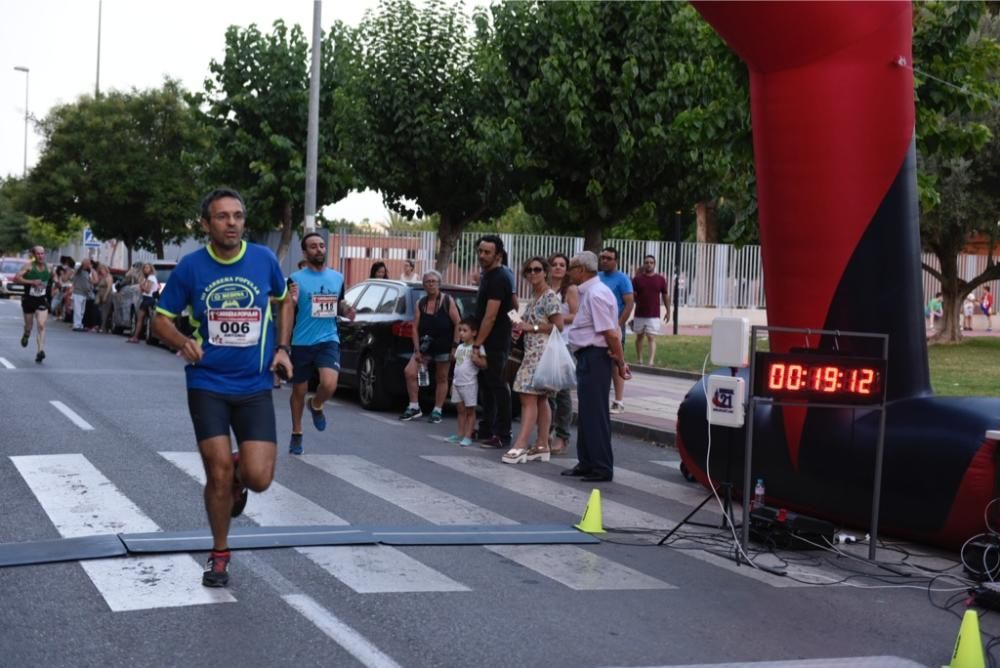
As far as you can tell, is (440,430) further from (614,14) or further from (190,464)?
(614,14)

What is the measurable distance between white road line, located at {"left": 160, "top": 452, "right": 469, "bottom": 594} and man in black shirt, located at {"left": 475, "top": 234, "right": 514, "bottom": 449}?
12.0 ft

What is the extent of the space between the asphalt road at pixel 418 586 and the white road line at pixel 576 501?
0.03 m

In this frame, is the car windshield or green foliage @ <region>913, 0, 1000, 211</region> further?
the car windshield

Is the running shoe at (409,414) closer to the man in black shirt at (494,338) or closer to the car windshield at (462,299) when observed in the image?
the car windshield at (462,299)

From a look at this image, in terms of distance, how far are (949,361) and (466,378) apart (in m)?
16.9

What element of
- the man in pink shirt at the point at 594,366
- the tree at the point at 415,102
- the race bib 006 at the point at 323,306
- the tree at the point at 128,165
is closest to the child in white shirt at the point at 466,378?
the race bib 006 at the point at 323,306

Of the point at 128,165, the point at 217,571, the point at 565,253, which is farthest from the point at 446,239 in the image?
the point at 217,571

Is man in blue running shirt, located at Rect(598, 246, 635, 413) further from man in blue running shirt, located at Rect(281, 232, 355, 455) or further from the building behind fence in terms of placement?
the building behind fence

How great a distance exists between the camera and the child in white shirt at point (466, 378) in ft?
41.0

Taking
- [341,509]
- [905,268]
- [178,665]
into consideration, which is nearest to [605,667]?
[178,665]

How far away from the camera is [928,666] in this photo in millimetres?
5637

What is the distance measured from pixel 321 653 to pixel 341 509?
11.1ft

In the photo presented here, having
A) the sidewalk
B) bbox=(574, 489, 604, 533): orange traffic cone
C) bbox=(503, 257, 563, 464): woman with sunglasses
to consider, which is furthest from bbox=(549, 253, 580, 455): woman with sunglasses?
bbox=(574, 489, 604, 533): orange traffic cone

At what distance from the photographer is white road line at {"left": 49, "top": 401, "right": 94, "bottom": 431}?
481 inches
